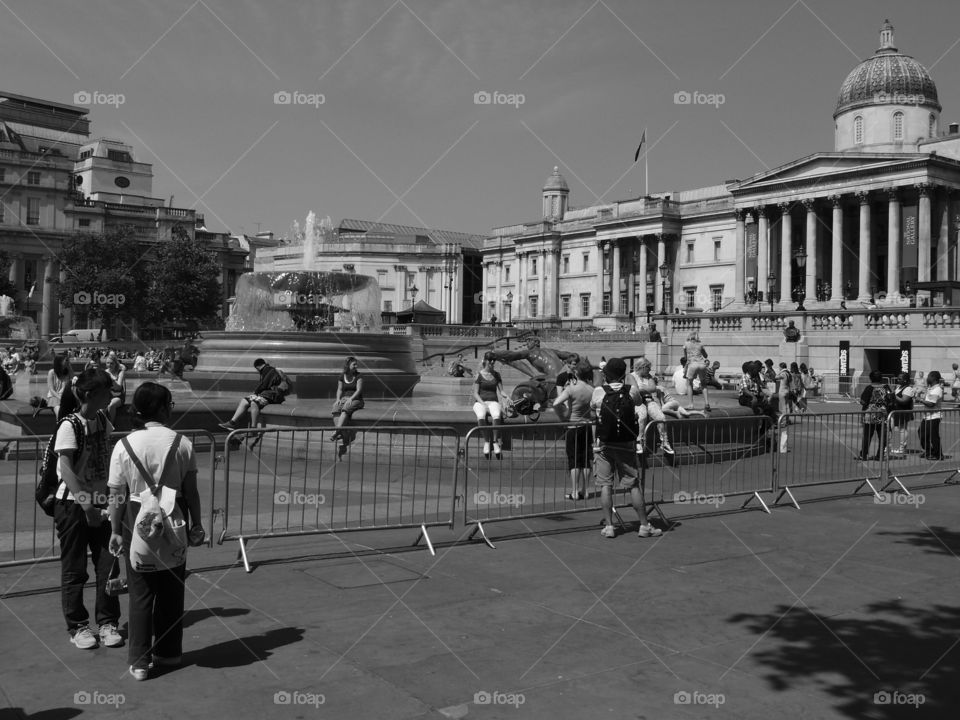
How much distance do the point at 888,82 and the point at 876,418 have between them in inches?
2561

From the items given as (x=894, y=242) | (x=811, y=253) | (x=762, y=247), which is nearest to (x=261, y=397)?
(x=894, y=242)

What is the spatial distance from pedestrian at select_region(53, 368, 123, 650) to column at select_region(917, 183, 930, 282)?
66.0 m

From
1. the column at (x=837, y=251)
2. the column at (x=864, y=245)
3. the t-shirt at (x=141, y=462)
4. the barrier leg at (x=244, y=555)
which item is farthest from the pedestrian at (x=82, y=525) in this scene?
the column at (x=837, y=251)

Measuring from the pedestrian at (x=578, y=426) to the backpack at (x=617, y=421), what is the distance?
1.29 m

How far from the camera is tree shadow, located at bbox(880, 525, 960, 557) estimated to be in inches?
366

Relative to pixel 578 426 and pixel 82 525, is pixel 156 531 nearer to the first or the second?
pixel 82 525

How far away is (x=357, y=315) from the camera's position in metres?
29.1

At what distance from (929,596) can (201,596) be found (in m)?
5.89

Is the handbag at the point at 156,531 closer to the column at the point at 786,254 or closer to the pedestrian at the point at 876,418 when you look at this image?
the pedestrian at the point at 876,418

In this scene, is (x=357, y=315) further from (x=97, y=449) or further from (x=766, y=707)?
(x=766, y=707)

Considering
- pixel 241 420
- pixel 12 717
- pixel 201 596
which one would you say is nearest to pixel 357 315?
pixel 241 420

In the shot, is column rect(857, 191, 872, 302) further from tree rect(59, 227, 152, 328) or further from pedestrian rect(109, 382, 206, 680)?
pedestrian rect(109, 382, 206, 680)

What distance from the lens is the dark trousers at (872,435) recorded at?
13.7m

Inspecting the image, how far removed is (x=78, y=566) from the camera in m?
→ 5.87
